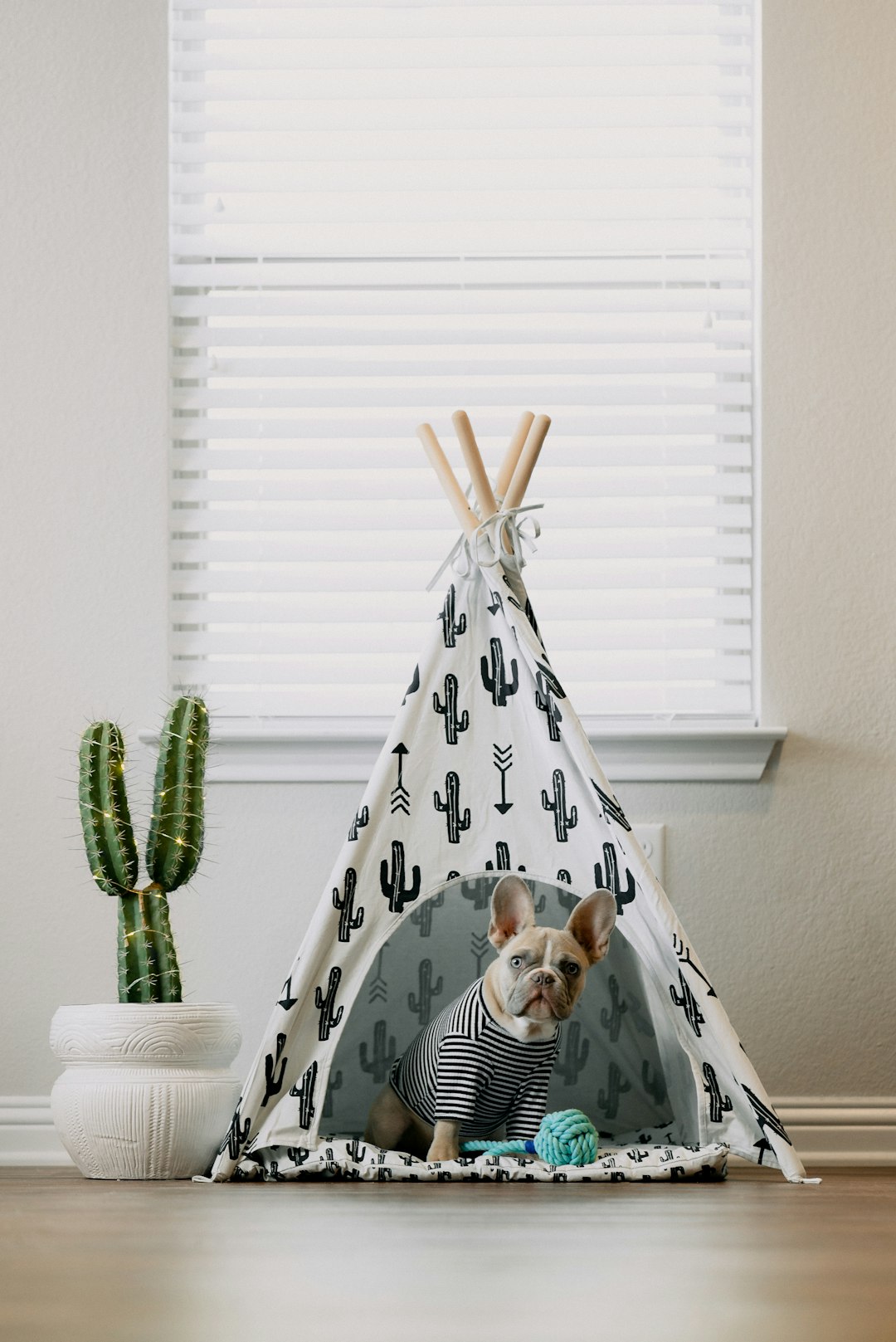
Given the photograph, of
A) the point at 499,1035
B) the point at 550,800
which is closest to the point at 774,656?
the point at 550,800

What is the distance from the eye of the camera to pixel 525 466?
1914mm

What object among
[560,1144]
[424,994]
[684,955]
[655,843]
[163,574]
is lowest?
[560,1144]

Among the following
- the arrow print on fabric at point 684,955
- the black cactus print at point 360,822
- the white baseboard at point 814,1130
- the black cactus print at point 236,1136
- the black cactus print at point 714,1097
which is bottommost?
the white baseboard at point 814,1130

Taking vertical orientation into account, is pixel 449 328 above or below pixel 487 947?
above

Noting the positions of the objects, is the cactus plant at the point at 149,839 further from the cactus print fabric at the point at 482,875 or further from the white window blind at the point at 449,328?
the white window blind at the point at 449,328

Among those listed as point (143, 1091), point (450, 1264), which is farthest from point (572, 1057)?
point (450, 1264)

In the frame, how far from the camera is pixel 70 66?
228cm

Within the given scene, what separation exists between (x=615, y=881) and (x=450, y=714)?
0.32m

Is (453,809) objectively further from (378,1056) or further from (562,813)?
(378,1056)

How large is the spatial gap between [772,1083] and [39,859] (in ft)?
4.09

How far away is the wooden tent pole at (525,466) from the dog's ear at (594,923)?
22.7 inches

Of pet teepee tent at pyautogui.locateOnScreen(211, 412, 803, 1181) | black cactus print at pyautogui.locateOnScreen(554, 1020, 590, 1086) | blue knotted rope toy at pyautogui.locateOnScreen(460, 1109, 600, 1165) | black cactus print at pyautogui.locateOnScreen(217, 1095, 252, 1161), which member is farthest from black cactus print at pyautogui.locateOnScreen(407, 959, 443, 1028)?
black cactus print at pyautogui.locateOnScreen(217, 1095, 252, 1161)

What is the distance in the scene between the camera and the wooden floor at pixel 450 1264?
0.83 m

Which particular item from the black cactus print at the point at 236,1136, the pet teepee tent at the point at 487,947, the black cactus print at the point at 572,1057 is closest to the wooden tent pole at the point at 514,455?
the pet teepee tent at the point at 487,947
